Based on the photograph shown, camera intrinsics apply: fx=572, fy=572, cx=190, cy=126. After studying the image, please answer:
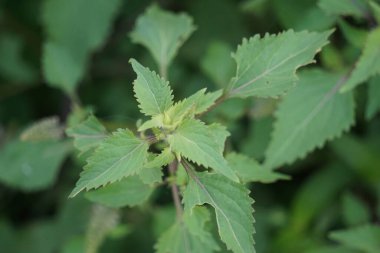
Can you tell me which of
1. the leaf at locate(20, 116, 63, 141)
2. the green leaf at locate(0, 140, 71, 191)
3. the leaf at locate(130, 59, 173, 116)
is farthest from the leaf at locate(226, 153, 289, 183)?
the green leaf at locate(0, 140, 71, 191)

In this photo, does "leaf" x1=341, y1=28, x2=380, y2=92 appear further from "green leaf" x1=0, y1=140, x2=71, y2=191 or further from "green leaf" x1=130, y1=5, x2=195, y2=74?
"green leaf" x1=0, y1=140, x2=71, y2=191

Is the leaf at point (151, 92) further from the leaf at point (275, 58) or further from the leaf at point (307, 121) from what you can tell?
the leaf at point (307, 121)

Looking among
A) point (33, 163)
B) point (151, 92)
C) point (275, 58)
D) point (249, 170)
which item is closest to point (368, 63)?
point (275, 58)

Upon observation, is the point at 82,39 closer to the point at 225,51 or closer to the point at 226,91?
the point at 225,51

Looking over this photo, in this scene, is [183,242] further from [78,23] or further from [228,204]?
[78,23]

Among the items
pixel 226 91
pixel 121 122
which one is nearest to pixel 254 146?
pixel 121 122

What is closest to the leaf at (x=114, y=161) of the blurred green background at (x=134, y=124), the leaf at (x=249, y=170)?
the leaf at (x=249, y=170)
